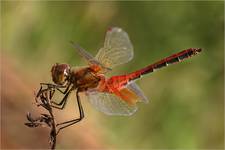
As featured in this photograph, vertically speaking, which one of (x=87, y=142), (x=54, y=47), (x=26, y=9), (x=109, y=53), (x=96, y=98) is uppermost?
(x=26, y=9)

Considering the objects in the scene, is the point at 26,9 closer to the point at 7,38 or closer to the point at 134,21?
the point at 7,38

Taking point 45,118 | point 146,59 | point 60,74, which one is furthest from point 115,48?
point 146,59

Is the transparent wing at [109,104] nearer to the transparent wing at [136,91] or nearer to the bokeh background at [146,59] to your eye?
the transparent wing at [136,91]

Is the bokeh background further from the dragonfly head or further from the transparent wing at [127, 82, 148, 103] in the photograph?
the dragonfly head

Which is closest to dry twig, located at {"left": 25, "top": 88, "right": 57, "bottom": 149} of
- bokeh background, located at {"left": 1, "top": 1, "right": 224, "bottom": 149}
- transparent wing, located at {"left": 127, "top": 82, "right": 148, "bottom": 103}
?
transparent wing, located at {"left": 127, "top": 82, "right": 148, "bottom": 103}

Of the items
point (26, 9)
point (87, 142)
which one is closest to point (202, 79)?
point (87, 142)

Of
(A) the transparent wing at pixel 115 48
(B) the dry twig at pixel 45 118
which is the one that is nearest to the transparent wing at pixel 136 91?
(A) the transparent wing at pixel 115 48
